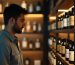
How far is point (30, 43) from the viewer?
5883mm

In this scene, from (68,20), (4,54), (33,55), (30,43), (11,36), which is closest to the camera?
(4,54)

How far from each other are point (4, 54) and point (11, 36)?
215mm

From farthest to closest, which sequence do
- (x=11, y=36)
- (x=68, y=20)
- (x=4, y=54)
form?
(x=68, y=20), (x=11, y=36), (x=4, y=54)

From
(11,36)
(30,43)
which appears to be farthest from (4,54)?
(30,43)

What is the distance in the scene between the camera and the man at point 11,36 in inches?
81.7

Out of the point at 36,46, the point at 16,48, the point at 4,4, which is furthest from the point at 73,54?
the point at 4,4

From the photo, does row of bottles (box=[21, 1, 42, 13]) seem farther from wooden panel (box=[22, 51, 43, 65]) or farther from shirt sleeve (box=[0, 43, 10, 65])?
shirt sleeve (box=[0, 43, 10, 65])

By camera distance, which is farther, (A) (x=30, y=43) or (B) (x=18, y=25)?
(A) (x=30, y=43)

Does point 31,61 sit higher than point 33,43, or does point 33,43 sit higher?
point 33,43

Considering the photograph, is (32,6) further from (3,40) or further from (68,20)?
(3,40)

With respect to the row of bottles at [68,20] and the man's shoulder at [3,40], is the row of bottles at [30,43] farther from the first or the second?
the man's shoulder at [3,40]

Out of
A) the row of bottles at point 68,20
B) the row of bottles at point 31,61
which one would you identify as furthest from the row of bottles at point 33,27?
the row of bottles at point 68,20

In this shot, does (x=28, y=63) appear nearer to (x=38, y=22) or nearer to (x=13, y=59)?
(x=38, y=22)

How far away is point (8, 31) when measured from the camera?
87.3 inches
